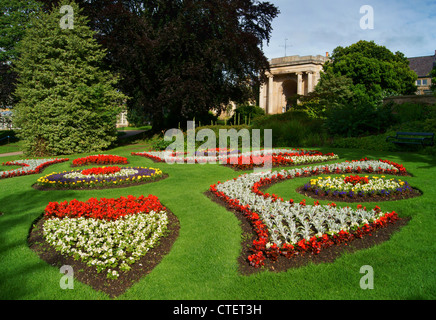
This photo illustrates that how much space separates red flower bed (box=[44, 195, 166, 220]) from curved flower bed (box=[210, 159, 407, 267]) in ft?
5.13

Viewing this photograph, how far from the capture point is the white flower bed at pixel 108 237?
3.78 meters

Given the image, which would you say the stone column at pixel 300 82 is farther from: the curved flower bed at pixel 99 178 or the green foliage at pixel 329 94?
the curved flower bed at pixel 99 178

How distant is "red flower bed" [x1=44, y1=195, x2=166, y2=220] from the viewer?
505 centimetres

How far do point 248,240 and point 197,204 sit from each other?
187 cm

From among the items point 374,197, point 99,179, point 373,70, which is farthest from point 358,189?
point 373,70

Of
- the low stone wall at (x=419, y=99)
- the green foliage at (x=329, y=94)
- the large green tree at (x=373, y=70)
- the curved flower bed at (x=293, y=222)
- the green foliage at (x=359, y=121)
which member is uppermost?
the large green tree at (x=373, y=70)

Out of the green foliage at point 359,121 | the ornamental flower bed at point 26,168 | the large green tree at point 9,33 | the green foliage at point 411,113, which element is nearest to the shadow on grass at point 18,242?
the ornamental flower bed at point 26,168

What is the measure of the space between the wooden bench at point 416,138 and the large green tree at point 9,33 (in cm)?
2651

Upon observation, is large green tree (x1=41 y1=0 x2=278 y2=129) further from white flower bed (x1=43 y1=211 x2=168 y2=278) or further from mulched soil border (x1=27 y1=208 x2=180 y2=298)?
mulched soil border (x1=27 y1=208 x2=180 y2=298)

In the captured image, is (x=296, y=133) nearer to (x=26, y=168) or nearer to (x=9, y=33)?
(x=26, y=168)

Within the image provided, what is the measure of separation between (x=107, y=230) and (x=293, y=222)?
9.08ft

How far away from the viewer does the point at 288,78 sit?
1863 inches
